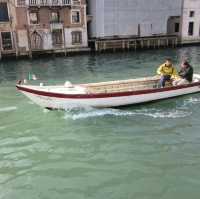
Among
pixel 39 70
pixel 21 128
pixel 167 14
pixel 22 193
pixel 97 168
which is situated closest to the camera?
pixel 22 193

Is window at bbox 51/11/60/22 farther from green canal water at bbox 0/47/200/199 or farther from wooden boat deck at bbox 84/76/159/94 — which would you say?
wooden boat deck at bbox 84/76/159/94

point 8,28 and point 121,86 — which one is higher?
point 8,28

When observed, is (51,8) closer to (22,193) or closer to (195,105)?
(195,105)

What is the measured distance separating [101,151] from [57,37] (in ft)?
91.9

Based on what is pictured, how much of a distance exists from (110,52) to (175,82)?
23851 mm

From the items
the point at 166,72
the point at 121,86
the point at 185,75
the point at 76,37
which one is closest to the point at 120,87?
the point at 121,86

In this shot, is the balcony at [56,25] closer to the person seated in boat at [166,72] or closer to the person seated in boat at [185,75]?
the person seated in boat at [166,72]

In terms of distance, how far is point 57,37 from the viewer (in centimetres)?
3525

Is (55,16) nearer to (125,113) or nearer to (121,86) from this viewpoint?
(121,86)

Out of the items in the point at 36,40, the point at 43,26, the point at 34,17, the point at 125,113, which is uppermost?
the point at 34,17

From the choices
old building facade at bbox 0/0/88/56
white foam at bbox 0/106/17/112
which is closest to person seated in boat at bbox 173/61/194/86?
white foam at bbox 0/106/17/112

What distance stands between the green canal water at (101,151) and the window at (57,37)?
2152cm

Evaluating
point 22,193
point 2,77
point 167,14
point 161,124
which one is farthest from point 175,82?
point 167,14

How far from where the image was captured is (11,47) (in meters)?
32.8
